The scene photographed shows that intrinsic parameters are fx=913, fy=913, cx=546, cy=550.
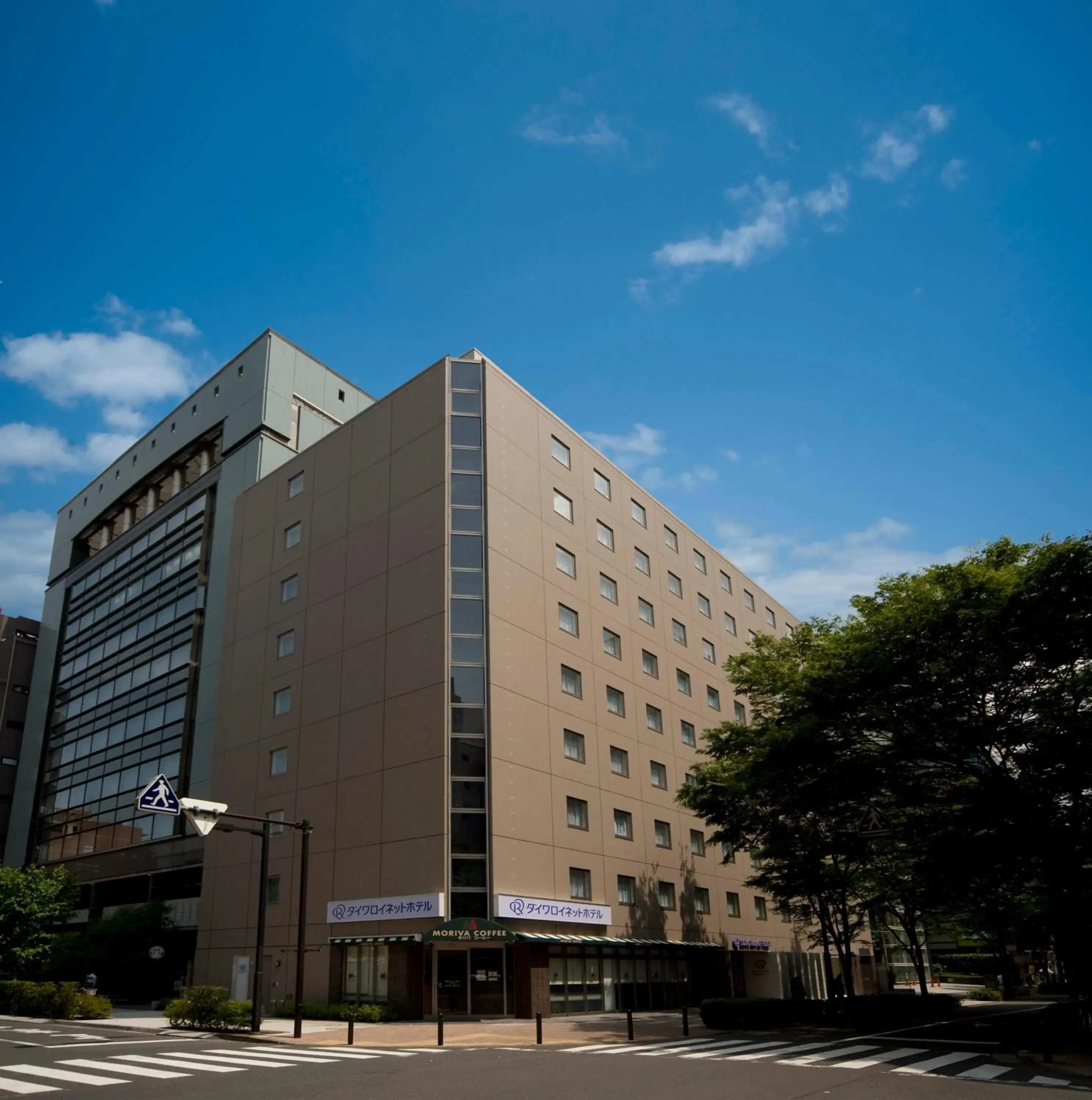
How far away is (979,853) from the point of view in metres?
25.1

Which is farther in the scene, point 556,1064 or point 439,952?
point 439,952

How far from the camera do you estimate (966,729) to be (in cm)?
2469

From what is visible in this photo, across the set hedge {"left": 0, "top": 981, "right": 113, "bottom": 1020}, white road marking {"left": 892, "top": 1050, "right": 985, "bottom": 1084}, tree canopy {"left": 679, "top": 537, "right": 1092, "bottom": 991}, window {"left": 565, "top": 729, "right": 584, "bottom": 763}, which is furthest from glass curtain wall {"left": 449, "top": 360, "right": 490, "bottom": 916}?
white road marking {"left": 892, "top": 1050, "right": 985, "bottom": 1084}

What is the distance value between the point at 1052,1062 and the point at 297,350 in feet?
170

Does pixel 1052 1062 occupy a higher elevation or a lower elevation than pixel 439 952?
lower

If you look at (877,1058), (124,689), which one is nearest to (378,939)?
(877,1058)

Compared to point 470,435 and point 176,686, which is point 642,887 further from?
point 176,686

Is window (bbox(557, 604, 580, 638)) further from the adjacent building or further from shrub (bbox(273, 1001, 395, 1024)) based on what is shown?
the adjacent building

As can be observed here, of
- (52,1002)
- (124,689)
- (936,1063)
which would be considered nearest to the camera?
(936,1063)

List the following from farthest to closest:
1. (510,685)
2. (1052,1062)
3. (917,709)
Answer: (510,685), (917,709), (1052,1062)

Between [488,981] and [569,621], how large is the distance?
15.7 metres

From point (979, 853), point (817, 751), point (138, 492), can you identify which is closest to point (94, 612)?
point (138, 492)

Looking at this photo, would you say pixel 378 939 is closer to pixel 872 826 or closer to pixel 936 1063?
pixel 872 826

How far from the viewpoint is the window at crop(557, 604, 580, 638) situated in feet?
137
